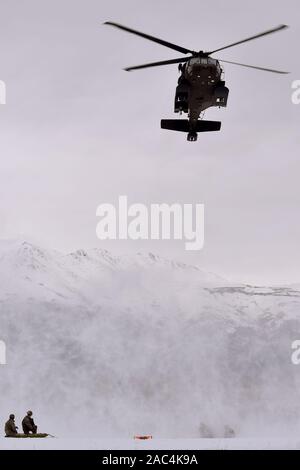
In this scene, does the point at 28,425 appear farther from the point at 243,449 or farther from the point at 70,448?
the point at 243,449

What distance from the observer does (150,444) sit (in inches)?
941

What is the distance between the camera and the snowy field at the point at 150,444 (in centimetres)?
2295

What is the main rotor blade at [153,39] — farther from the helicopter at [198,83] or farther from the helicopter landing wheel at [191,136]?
the helicopter landing wheel at [191,136]

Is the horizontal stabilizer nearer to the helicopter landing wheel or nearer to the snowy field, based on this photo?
the helicopter landing wheel

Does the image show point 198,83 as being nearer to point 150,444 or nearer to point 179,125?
point 179,125

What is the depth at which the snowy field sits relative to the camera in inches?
904

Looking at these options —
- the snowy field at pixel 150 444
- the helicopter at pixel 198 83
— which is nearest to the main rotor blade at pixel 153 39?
the helicopter at pixel 198 83

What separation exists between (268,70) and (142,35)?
7.05m

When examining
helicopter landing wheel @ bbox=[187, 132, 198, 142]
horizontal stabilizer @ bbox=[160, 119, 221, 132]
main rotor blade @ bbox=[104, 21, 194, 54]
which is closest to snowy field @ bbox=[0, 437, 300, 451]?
main rotor blade @ bbox=[104, 21, 194, 54]

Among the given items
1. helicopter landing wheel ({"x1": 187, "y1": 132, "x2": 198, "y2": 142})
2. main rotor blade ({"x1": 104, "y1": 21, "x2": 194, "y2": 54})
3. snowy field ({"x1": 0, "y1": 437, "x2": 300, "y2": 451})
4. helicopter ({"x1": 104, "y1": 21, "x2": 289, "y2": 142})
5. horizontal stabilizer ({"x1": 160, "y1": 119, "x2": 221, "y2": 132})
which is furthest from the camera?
helicopter landing wheel ({"x1": 187, "y1": 132, "x2": 198, "y2": 142})

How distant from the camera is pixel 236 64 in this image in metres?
40.2

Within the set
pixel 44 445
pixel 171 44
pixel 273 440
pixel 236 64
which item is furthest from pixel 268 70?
pixel 44 445

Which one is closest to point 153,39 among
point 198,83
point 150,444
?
point 198,83

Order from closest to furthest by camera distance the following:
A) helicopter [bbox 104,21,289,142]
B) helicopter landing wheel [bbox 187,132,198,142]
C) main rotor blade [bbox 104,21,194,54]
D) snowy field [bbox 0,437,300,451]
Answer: snowy field [bbox 0,437,300,451]
main rotor blade [bbox 104,21,194,54]
helicopter [bbox 104,21,289,142]
helicopter landing wheel [bbox 187,132,198,142]
